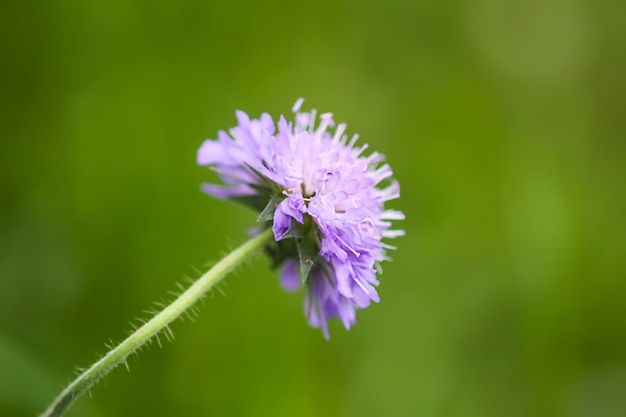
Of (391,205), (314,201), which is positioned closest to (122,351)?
(314,201)

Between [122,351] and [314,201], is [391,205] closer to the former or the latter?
[314,201]

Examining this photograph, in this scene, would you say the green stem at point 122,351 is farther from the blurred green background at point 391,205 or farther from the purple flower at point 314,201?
the blurred green background at point 391,205

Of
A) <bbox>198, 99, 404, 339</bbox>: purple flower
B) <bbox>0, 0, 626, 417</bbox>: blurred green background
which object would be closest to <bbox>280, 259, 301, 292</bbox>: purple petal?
<bbox>198, 99, 404, 339</bbox>: purple flower

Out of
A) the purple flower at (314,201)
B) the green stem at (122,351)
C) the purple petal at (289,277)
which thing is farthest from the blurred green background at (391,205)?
the green stem at (122,351)

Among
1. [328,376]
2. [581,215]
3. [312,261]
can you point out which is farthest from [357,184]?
[581,215]

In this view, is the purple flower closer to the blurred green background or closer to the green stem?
the green stem

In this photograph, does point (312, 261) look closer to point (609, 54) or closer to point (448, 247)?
point (448, 247)
